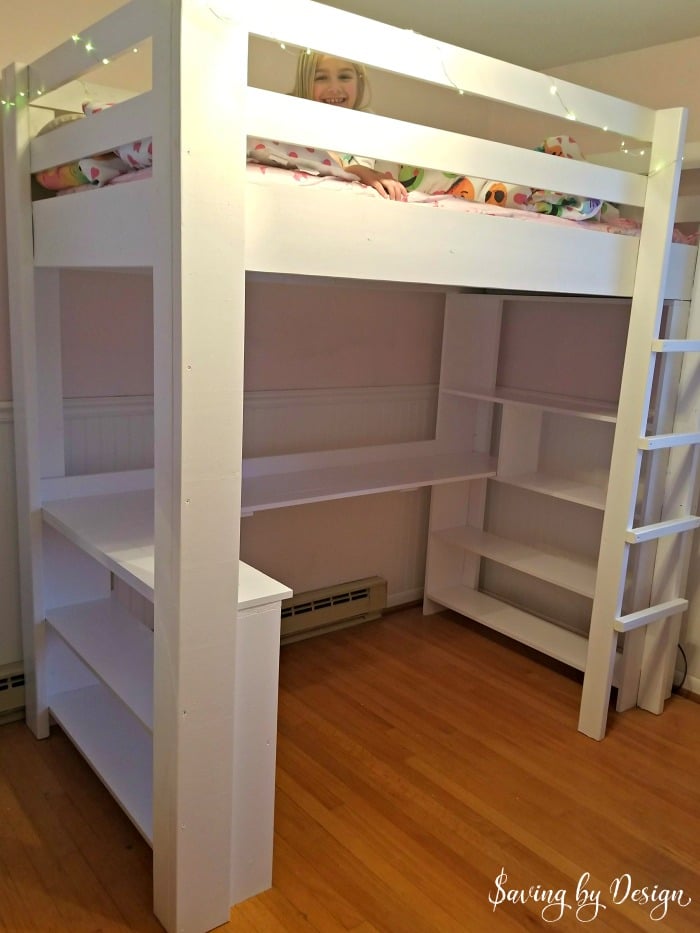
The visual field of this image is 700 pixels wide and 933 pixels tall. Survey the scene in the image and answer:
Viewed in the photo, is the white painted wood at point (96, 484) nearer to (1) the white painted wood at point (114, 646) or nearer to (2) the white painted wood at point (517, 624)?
(1) the white painted wood at point (114, 646)

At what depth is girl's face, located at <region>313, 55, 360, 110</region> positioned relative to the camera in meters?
1.74

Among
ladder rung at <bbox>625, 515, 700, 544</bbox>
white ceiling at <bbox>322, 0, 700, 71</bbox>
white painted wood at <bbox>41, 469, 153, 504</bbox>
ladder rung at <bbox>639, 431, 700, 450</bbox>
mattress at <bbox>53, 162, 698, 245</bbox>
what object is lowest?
ladder rung at <bbox>625, 515, 700, 544</bbox>

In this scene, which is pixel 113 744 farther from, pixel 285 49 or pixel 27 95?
pixel 285 49

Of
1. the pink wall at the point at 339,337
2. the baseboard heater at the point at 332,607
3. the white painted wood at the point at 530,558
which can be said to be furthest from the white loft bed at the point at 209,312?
the baseboard heater at the point at 332,607

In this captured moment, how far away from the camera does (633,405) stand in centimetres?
Answer: 221

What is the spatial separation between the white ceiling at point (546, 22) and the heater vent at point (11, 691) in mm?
2202

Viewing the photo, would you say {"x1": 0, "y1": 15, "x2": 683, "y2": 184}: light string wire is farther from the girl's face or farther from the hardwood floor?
the hardwood floor

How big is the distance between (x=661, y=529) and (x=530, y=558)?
64 centimetres

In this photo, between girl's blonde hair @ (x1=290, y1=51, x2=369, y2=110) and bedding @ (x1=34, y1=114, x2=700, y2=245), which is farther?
girl's blonde hair @ (x1=290, y1=51, x2=369, y2=110)

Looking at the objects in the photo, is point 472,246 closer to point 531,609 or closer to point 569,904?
point 569,904

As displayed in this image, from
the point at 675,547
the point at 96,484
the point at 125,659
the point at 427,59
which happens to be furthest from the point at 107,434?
the point at 675,547

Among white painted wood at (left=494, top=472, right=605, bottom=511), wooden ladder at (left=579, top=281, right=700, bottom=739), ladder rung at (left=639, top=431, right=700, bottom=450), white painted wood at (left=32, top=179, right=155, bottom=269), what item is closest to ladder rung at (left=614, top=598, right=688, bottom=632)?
wooden ladder at (left=579, top=281, right=700, bottom=739)

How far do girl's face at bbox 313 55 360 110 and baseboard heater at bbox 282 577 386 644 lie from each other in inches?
66.1

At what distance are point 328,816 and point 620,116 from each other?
6.14 feet
